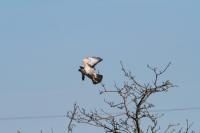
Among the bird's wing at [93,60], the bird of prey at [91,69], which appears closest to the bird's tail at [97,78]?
the bird of prey at [91,69]

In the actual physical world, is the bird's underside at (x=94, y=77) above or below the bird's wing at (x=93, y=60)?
below

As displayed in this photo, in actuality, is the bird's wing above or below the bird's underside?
above

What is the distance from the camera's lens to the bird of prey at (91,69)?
8672 mm

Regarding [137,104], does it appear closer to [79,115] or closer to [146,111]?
[146,111]

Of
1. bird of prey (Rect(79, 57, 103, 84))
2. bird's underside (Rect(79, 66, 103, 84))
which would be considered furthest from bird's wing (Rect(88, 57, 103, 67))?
bird's underside (Rect(79, 66, 103, 84))

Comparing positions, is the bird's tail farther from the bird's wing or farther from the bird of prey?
the bird's wing

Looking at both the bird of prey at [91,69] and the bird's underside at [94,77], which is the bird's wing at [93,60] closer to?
the bird of prey at [91,69]

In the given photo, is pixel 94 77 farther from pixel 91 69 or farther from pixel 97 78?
pixel 91 69

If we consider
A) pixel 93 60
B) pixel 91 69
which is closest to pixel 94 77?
pixel 91 69

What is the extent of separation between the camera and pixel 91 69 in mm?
8812

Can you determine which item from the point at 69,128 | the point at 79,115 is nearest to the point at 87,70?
the point at 79,115

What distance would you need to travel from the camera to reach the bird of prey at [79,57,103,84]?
8.67 m

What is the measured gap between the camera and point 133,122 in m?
12.4

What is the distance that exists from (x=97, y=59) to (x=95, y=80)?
513 mm
